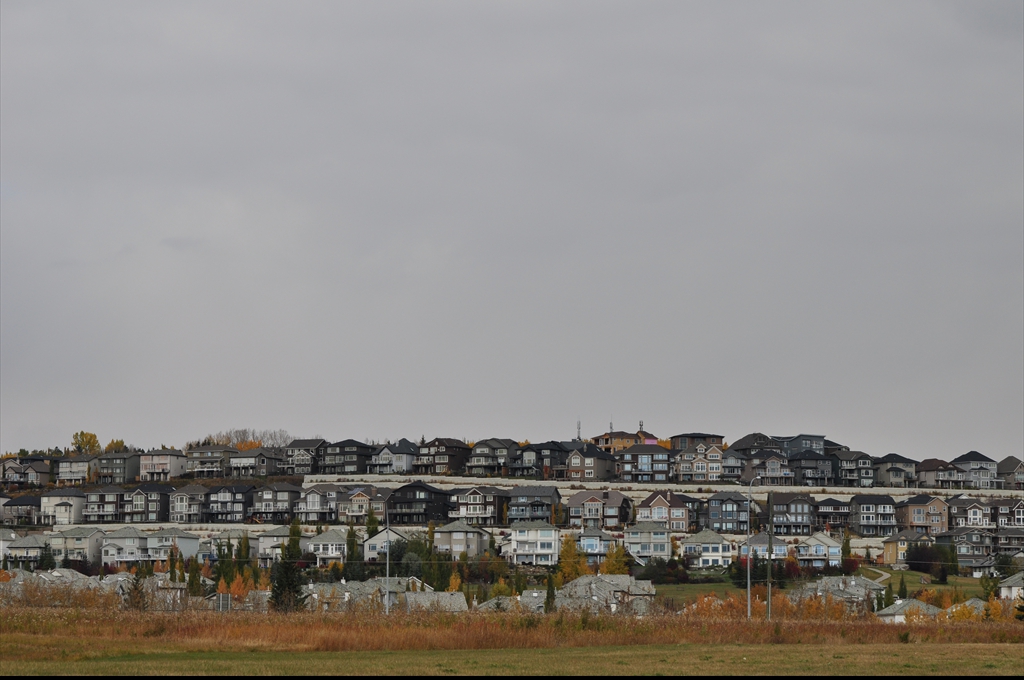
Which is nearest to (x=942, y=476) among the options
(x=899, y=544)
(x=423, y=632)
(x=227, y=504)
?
(x=899, y=544)

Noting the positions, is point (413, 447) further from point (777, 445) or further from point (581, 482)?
point (777, 445)

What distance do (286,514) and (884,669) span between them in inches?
4778

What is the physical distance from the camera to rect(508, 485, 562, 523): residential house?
133m

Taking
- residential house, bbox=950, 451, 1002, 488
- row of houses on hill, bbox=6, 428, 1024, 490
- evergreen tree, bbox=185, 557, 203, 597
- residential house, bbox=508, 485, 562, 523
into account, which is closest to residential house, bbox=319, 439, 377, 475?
row of houses on hill, bbox=6, 428, 1024, 490

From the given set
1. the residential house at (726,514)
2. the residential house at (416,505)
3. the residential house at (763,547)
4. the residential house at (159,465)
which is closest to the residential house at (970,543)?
the residential house at (763,547)

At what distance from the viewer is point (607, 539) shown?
12106cm

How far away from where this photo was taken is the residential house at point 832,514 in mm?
135875

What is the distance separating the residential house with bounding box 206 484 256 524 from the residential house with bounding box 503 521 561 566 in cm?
3950

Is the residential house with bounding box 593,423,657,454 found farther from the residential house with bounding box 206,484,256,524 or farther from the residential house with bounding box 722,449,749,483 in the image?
the residential house with bounding box 206,484,256,524

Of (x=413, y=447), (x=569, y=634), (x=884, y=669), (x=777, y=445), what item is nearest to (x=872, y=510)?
(x=777, y=445)

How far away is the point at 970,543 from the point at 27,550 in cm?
9961

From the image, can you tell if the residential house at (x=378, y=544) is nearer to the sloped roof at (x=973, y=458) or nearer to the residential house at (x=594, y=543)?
the residential house at (x=594, y=543)

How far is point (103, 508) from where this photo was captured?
146375 mm

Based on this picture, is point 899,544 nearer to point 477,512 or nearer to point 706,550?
point 706,550
